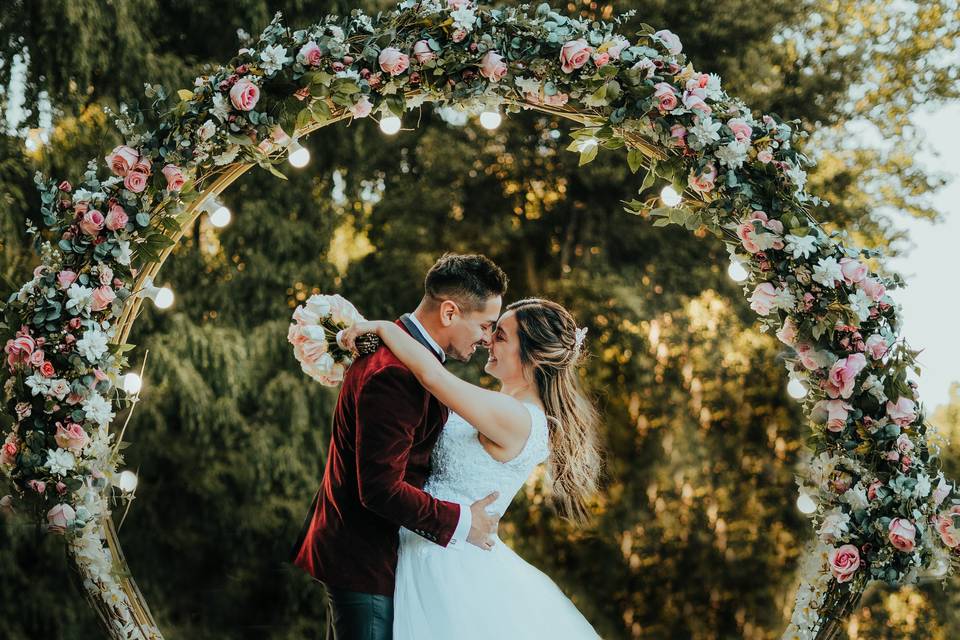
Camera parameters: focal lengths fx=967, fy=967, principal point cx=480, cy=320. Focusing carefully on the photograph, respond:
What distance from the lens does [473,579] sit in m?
3.15

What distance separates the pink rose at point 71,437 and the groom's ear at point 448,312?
1407mm

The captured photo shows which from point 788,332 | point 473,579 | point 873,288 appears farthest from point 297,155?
point 873,288

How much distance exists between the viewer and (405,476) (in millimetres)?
3158

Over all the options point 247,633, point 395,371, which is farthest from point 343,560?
point 247,633

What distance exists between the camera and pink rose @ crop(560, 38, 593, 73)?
340 centimetres

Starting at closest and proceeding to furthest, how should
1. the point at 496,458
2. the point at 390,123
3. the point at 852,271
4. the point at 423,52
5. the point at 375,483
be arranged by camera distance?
the point at 375,483, the point at 496,458, the point at 852,271, the point at 423,52, the point at 390,123

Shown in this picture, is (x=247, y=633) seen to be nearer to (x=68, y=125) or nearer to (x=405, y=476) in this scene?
(x=68, y=125)

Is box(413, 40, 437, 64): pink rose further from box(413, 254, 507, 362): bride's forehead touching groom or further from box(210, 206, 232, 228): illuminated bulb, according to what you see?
box(210, 206, 232, 228): illuminated bulb

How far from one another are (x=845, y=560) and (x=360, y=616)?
5.47ft

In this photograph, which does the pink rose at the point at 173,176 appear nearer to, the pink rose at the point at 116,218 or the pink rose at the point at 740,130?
the pink rose at the point at 116,218

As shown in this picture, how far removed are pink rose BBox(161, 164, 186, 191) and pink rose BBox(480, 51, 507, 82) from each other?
1.17 meters

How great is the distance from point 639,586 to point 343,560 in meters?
5.08

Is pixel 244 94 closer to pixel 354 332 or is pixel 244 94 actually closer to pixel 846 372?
pixel 354 332

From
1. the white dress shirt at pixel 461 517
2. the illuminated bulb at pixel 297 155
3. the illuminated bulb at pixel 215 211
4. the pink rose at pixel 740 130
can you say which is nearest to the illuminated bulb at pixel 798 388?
the pink rose at pixel 740 130
